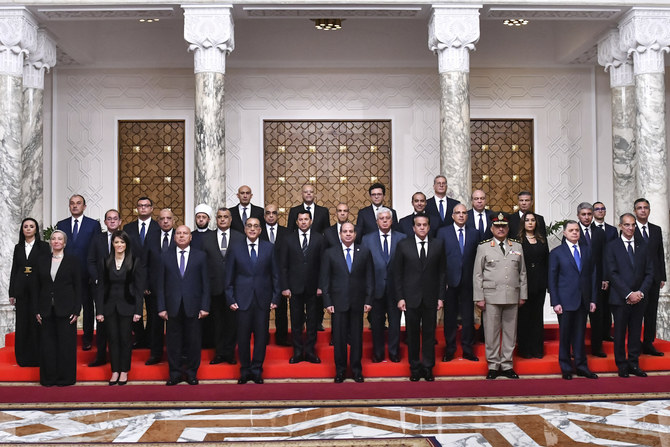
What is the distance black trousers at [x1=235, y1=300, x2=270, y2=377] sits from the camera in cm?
751

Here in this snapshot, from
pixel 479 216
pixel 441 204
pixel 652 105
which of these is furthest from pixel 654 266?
pixel 652 105

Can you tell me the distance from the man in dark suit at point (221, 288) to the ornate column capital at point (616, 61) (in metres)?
6.57

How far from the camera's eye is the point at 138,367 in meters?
7.70

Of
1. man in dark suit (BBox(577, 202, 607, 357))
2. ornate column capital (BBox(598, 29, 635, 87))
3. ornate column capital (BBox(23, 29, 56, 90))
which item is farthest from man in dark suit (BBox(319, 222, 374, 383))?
ornate column capital (BBox(598, 29, 635, 87))

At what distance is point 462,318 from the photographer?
8062 millimetres

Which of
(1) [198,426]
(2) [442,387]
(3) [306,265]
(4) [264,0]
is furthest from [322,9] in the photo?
(1) [198,426]

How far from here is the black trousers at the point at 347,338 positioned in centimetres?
753

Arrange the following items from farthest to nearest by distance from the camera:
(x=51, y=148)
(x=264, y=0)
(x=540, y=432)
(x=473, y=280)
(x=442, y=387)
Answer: (x=51, y=148) < (x=264, y=0) < (x=473, y=280) < (x=442, y=387) < (x=540, y=432)

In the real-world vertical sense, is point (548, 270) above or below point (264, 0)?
below

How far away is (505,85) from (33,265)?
8.69m

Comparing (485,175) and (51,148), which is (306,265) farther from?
(51,148)

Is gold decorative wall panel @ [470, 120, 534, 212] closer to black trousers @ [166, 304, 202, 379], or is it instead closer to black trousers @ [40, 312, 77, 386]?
black trousers @ [166, 304, 202, 379]

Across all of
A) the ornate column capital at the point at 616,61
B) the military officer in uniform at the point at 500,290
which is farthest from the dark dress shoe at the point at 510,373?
the ornate column capital at the point at 616,61

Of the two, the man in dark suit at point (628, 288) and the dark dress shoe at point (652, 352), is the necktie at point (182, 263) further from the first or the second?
the dark dress shoe at point (652, 352)
